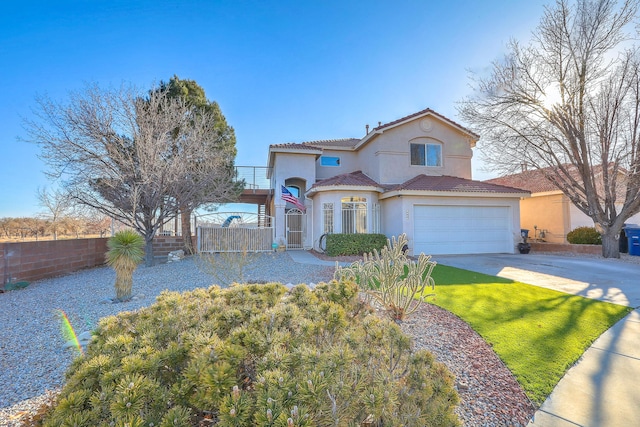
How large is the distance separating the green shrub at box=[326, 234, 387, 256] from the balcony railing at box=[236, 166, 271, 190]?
35.2ft

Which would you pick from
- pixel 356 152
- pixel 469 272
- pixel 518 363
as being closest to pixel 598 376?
pixel 518 363

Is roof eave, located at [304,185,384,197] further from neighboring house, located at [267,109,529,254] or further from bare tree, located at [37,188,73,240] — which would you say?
bare tree, located at [37,188,73,240]

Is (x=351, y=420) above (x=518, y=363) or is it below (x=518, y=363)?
above

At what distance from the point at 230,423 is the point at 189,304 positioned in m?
2.00

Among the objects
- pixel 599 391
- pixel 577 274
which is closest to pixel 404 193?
pixel 577 274

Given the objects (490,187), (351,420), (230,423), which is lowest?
(351,420)

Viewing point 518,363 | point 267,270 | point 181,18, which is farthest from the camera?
point 267,270

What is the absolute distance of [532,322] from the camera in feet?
17.8

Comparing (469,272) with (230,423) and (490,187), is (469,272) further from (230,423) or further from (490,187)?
(230,423)

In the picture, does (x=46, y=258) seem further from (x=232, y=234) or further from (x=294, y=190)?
(x=294, y=190)

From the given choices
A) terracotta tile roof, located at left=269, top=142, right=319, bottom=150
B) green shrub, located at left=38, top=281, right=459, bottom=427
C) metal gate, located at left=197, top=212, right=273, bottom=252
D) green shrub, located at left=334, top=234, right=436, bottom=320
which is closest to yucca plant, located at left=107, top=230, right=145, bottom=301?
green shrub, located at left=38, top=281, right=459, bottom=427

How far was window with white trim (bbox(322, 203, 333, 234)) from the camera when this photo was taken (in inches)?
651

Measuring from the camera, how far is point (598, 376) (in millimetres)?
3672

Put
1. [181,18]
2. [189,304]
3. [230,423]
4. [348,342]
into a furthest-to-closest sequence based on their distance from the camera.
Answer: [181,18]
[189,304]
[348,342]
[230,423]
